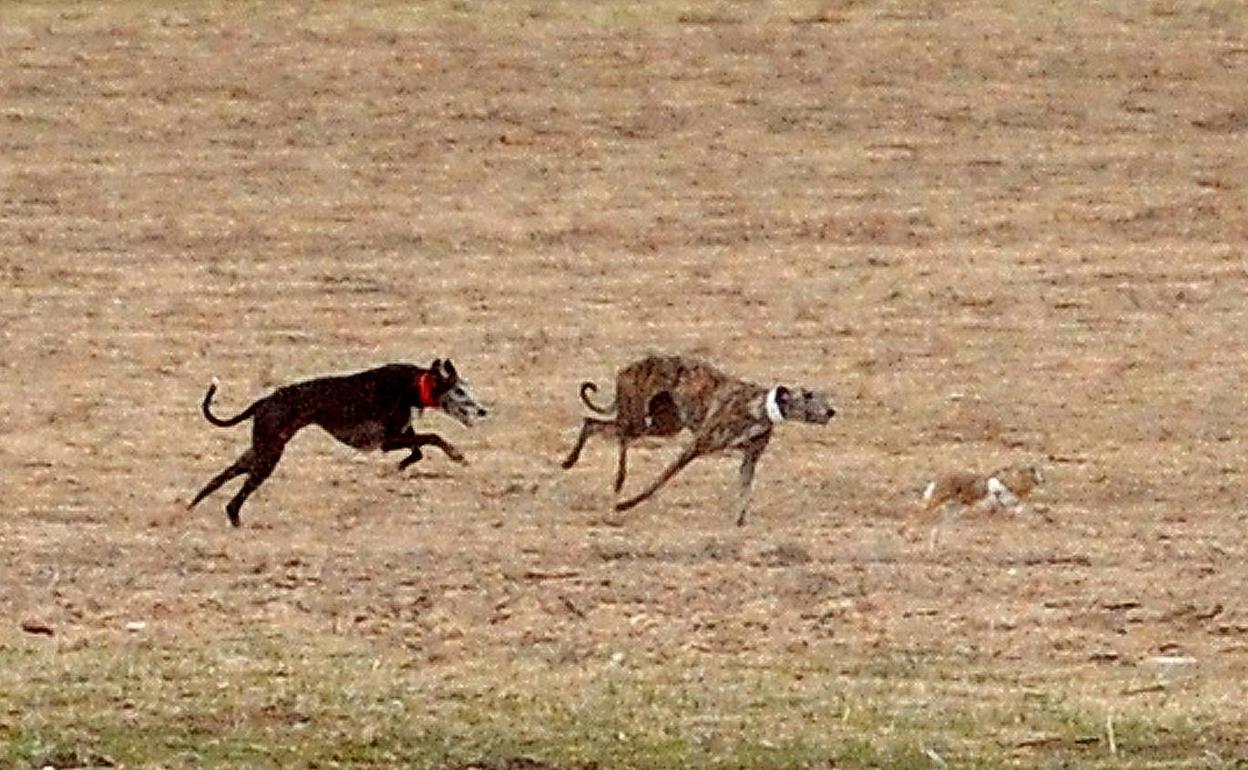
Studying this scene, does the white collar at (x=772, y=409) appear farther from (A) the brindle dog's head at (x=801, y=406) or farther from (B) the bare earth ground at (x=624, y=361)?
(B) the bare earth ground at (x=624, y=361)

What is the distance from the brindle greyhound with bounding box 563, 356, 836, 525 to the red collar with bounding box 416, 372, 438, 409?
2.42ft

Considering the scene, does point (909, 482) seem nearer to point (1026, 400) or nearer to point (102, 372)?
point (1026, 400)

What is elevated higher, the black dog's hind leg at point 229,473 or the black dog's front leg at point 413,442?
the black dog's front leg at point 413,442

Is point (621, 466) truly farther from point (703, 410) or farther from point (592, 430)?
point (703, 410)

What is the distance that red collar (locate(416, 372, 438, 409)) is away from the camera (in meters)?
12.8

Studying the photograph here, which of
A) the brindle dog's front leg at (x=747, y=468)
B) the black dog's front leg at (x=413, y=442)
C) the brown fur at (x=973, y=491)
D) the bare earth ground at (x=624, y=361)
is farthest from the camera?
the brindle dog's front leg at (x=747, y=468)

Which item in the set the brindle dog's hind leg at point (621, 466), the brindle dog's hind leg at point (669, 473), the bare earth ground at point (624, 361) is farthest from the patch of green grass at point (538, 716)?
the brindle dog's hind leg at point (621, 466)

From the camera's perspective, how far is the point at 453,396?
42.7ft

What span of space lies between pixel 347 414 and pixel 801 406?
1.59 meters

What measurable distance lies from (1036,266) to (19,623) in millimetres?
7288

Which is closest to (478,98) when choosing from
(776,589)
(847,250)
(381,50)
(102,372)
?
(381,50)

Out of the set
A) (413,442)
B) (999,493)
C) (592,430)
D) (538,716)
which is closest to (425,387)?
(413,442)

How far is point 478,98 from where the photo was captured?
1914cm

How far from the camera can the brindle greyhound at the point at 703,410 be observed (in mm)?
12891
